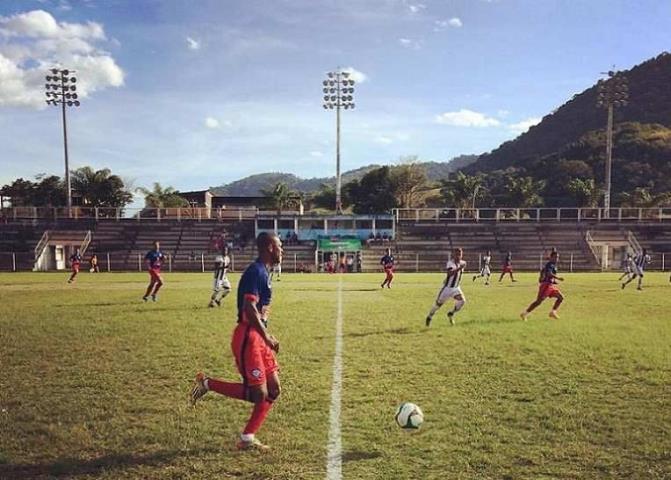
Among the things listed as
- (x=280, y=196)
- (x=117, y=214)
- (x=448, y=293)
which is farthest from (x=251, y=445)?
(x=280, y=196)

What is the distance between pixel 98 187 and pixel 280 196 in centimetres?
2295

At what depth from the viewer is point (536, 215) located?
171 feet

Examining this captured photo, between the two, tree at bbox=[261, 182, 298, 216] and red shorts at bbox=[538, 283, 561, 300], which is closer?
red shorts at bbox=[538, 283, 561, 300]

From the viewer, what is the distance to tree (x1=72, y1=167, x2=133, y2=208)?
6650 cm

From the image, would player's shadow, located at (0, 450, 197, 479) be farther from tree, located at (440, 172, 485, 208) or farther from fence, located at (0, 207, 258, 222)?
tree, located at (440, 172, 485, 208)

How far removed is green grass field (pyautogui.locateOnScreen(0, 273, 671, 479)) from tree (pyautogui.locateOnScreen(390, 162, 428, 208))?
215 feet

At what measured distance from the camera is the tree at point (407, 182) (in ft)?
262

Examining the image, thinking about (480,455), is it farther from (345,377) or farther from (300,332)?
(300,332)

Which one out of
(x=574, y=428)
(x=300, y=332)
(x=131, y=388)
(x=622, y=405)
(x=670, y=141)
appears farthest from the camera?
(x=670, y=141)

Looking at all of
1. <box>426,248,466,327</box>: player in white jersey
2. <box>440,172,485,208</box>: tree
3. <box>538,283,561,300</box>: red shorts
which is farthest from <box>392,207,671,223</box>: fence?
<box>426,248,466,327</box>: player in white jersey

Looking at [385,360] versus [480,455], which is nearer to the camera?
[480,455]

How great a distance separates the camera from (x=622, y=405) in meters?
7.19

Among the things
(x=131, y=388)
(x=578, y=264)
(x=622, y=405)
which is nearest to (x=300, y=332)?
(x=131, y=388)

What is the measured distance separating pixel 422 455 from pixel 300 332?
762 cm
